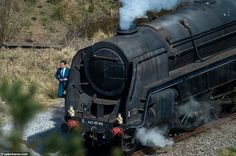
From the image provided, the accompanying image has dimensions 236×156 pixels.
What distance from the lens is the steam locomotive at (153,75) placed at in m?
9.90

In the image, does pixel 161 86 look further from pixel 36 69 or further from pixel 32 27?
pixel 32 27

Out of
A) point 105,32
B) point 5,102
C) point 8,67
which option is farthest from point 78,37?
point 5,102

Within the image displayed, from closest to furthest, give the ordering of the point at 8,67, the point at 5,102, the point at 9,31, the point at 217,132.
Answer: the point at 5,102, the point at 217,132, the point at 8,67, the point at 9,31

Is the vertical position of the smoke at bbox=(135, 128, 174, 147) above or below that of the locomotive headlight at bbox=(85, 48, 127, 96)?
below

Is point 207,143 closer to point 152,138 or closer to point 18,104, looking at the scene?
point 152,138

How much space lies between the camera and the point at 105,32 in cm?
2022

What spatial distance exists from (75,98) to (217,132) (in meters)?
3.05

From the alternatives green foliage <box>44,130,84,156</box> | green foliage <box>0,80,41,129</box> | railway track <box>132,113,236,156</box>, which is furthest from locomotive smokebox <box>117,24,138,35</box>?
green foliage <box>0,80,41,129</box>

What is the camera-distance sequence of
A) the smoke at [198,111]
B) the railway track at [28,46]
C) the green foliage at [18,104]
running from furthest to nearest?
the railway track at [28,46], the smoke at [198,111], the green foliage at [18,104]

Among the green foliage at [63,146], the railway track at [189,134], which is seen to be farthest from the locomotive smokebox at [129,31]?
the green foliage at [63,146]

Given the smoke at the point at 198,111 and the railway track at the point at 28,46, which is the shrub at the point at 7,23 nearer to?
the railway track at the point at 28,46

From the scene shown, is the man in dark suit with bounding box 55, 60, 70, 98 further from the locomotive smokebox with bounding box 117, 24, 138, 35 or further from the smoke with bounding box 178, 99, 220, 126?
the smoke with bounding box 178, 99, 220, 126

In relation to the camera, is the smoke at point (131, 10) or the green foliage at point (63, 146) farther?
the smoke at point (131, 10)

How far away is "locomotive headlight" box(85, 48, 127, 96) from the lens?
988 centimetres
